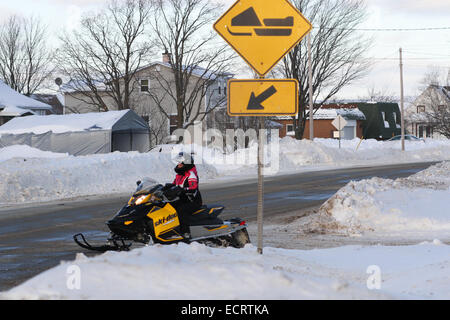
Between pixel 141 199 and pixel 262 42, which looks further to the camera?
pixel 141 199

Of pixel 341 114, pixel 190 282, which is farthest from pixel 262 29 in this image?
pixel 341 114

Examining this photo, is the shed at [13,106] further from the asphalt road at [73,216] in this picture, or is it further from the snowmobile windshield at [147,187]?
the snowmobile windshield at [147,187]

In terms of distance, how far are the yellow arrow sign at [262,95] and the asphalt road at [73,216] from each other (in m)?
3.58

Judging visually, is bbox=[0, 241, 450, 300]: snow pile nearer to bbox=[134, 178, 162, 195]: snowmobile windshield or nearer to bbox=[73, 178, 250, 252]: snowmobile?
bbox=[73, 178, 250, 252]: snowmobile

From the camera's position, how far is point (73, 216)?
15609 millimetres

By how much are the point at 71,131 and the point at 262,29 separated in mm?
28090

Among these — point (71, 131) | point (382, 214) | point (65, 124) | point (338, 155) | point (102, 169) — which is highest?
point (65, 124)

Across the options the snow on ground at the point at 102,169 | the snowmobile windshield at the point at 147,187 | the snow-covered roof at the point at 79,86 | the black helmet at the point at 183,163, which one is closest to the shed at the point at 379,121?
the snow-covered roof at the point at 79,86

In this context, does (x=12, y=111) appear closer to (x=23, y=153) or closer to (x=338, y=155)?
(x=23, y=153)

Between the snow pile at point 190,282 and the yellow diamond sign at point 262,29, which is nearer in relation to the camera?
the snow pile at point 190,282

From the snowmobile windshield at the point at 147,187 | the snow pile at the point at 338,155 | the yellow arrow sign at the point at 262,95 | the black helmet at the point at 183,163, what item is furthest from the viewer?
the snow pile at the point at 338,155

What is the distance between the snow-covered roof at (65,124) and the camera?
34.6 m

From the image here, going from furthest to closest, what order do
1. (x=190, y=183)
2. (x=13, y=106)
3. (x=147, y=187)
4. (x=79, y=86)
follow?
(x=79, y=86) < (x=13, y=106) < (x=190, y=183) < (x=147, y=187)
